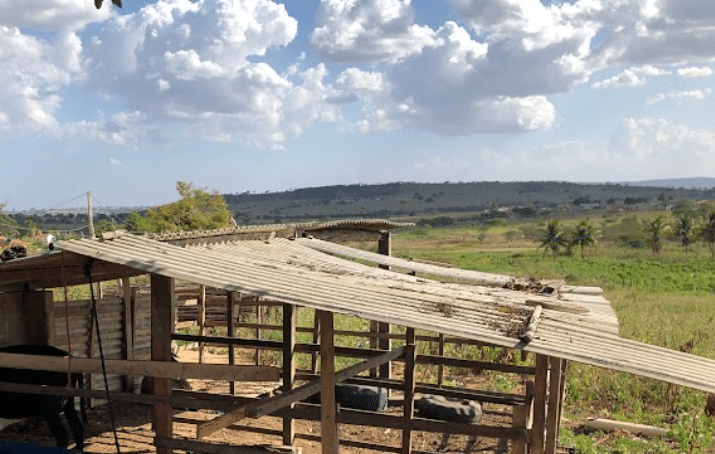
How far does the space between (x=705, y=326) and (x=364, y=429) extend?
38.3 ft

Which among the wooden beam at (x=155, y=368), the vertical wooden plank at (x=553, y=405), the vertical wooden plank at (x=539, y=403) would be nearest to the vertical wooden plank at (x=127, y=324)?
the wooden beam at (x=155, y=368)

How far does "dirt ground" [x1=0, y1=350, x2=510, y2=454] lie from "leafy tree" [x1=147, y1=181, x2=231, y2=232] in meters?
16.9

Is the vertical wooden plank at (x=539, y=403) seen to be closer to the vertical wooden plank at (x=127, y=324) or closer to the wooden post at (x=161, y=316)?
the wooden post at (x=161, y=316)

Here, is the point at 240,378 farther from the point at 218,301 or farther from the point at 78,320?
the point at 218,301

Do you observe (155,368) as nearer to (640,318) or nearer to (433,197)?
(640,318)

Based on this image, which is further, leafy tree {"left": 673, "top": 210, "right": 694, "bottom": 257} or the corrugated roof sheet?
leafy tree {"left": 673, "top": 210, "right": 694, "bottom": 257}

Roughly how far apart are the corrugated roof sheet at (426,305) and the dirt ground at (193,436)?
7.80ft

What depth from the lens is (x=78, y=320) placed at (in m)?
9.42

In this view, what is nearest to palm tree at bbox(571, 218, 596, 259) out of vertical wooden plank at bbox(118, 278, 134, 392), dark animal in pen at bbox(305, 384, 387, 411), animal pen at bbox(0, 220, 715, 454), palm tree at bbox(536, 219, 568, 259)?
palm tree at bbox(536, 219, 568, 259)

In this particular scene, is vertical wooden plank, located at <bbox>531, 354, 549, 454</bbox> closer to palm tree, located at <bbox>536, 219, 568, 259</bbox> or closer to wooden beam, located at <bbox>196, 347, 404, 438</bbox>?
wooden beam, located at <bbox>196, 347, 404, 438</bbox>

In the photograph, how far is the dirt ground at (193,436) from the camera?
8492mm

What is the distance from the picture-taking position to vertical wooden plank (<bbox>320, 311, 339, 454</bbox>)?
5.53 meters

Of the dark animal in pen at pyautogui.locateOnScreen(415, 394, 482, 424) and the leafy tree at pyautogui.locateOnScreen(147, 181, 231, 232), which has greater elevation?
the leafy tree at pyautogui.locateOnScreen(147, 181, 231, 232)

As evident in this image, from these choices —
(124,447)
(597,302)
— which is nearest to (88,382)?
(124,447)
